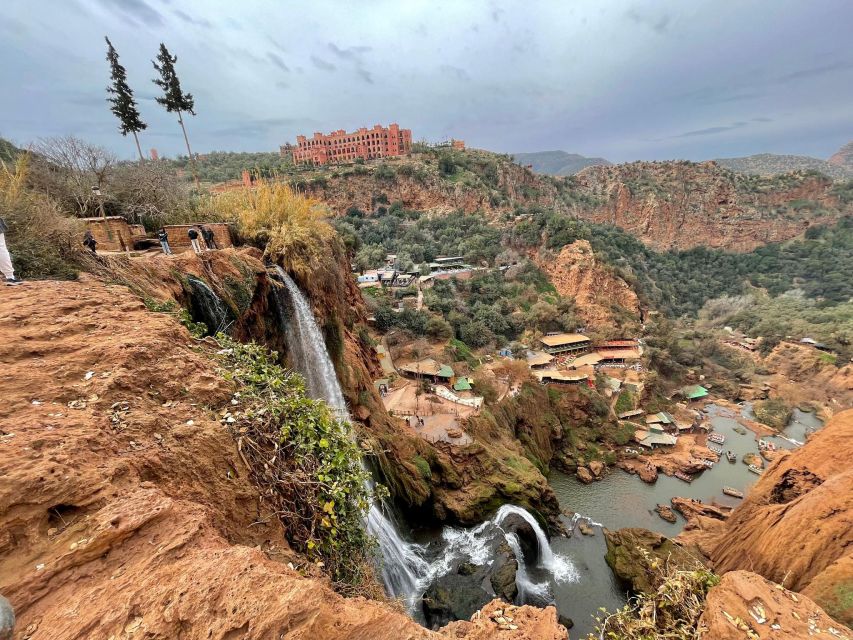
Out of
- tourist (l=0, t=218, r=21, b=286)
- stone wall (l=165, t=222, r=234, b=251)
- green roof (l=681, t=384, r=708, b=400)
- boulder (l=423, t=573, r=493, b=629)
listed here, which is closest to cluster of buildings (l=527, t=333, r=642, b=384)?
green roof (l=681, t=384, r=708, b=400)

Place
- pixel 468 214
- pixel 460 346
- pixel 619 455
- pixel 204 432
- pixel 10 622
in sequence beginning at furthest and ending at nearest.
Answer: pixel 468 214 → pixel 460 346 → pixel 619 455 → pixel 204 432 → pixel 10 622

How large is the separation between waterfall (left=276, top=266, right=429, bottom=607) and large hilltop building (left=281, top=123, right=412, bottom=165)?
63959mm

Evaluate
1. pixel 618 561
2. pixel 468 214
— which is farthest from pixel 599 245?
pixel 618 561

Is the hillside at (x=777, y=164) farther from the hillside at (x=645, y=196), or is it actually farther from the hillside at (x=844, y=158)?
the hillside at (x=645, y=196)

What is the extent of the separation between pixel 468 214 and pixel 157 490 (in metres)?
58.6

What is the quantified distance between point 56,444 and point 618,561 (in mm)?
15897

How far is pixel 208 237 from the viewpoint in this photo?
32.6ft

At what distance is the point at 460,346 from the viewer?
2755cm

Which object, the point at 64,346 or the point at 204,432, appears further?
the point at 64,346

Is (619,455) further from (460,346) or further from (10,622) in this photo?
(10,622)

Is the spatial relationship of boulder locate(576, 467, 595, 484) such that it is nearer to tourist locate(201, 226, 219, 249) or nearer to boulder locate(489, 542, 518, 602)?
boulder locate(489, 542, 518, 602)

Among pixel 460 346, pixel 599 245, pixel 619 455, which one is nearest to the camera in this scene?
pixel 619 455

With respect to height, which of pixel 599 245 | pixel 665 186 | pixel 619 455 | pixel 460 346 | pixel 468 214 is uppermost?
pixel 665 186

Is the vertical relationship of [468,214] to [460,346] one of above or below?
above
